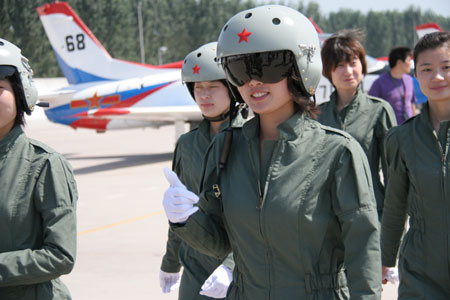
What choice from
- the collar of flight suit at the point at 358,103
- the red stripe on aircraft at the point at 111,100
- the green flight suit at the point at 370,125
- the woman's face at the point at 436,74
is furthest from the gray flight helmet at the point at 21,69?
the red stripe on aircraft at the point at 111,100

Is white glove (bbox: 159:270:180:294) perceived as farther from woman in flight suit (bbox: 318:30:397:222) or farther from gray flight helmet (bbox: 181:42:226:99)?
woman in flight suit (bbox: 318:30:397:222)

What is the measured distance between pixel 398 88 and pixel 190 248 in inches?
200

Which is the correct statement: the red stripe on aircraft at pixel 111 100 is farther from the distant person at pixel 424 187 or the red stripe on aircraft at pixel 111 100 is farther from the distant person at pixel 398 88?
the distant person at pixel 424 187

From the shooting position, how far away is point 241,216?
2266 millimetres

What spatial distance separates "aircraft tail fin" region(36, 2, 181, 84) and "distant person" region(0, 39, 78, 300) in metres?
18.6

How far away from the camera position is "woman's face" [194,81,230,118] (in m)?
4.02

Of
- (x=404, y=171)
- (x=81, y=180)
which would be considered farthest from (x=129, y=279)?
(x=81, y=180)

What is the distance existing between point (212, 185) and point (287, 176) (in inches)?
12.3

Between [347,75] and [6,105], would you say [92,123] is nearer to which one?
[347,75]

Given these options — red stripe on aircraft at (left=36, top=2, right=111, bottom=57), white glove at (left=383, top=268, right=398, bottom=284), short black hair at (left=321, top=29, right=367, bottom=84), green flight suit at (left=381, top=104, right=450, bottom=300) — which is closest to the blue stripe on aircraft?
red stripe on aircraft at (left=36, top=2, right=111, bottom=57)

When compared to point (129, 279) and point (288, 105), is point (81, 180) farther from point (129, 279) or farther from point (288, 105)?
point (288, 105)

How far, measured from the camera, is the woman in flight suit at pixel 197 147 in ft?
11.9

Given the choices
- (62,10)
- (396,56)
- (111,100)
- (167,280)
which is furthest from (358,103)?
(62,10)

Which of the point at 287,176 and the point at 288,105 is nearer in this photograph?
the point at 287,176
